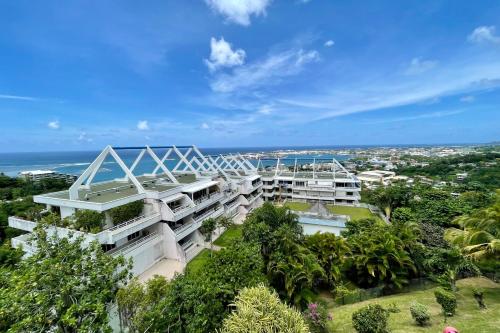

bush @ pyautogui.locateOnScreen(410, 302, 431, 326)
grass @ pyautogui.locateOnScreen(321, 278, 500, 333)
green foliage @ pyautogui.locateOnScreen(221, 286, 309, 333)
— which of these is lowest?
grass @ pyautogui.locateOnScreen(321, 278, 500, 333)

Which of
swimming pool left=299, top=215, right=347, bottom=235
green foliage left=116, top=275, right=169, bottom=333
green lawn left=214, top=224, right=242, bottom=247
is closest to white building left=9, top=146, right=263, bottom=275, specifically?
green lawn left=214, top=224, right=242, bottom=247

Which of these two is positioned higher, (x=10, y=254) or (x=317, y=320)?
(x=10, y=254)

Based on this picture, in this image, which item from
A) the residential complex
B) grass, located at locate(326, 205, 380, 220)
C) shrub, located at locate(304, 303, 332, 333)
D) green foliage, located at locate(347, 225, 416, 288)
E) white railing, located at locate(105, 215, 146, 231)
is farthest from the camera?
the residential complex

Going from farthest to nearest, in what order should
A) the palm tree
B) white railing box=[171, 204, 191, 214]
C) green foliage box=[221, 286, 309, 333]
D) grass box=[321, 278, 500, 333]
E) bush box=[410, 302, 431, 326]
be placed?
1. white railing box=[171, 204, 191, 214]
2. the palm tree
3. bush box=[410, 302, 431, 326]
4. grass box=[321, 278, 500, 333]
5. green foliage box=[221, 286, 309, 333]

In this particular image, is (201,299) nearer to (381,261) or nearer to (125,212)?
(381,261)

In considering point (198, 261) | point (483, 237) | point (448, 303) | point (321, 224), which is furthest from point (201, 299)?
point (321, 224)

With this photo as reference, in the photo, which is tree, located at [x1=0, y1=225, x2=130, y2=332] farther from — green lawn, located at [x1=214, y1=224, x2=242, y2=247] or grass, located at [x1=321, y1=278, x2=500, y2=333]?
green lawn, located at [x1=214, y1=224, x2=242, y2=247]

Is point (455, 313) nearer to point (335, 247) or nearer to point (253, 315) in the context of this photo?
point (335, 247)
